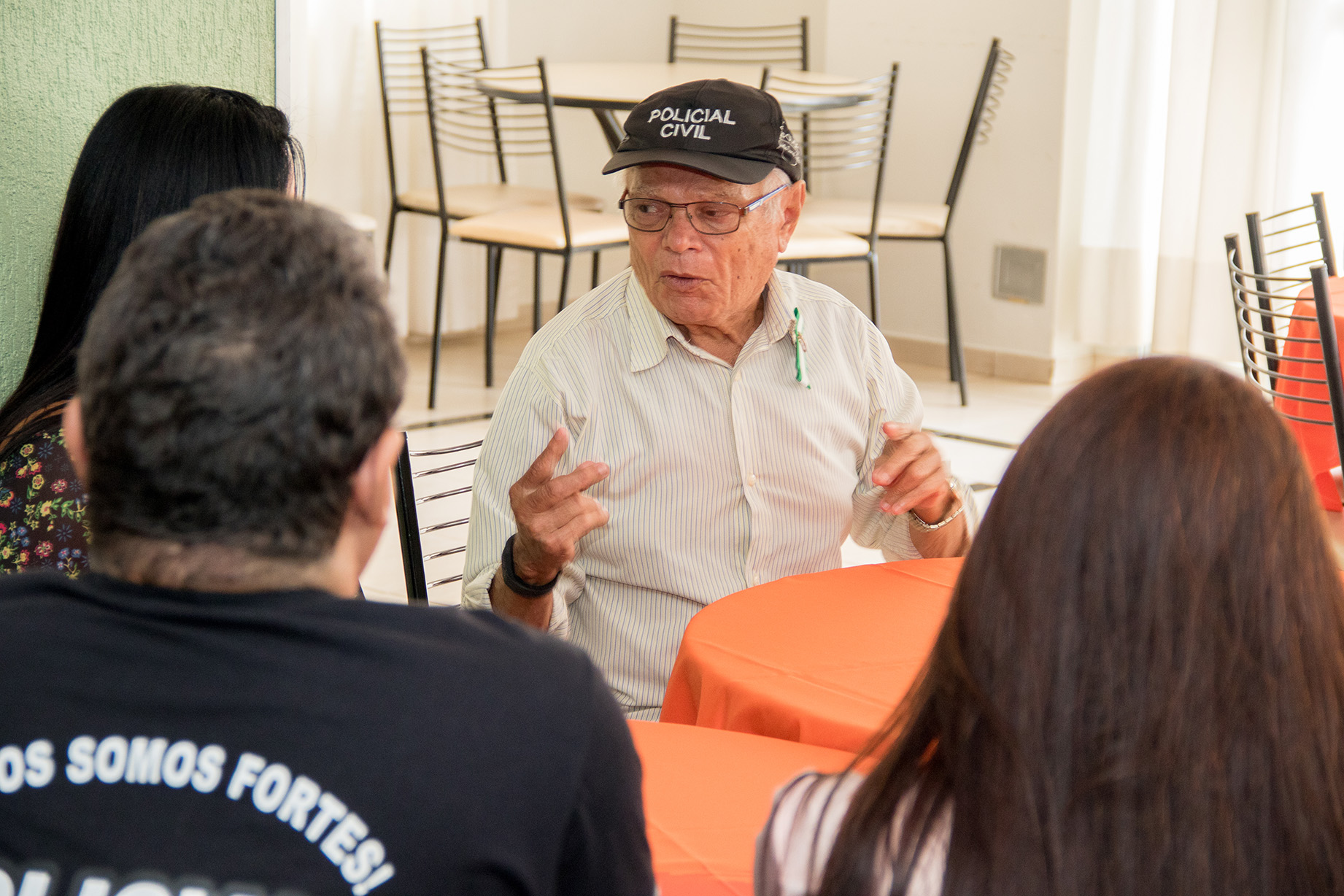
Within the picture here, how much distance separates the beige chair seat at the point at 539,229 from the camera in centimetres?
423

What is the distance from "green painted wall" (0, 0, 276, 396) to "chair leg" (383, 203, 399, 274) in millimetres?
2979

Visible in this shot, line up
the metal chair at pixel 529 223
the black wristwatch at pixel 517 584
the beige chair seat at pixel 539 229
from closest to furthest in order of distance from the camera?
the black wristwatch at pixel 517 584 → the metal chair at pixel 529 223 → the beige chair seat at pixel 539 229

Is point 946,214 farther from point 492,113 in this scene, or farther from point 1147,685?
point 1147,685

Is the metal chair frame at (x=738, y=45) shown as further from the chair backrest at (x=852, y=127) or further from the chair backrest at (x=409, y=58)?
the chair backrest at (x=409, y=58)

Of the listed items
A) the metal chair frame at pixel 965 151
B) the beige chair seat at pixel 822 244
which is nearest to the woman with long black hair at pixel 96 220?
the beige chair seat at pixel 822 244

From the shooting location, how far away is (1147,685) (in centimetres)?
70

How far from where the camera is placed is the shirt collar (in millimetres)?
1705

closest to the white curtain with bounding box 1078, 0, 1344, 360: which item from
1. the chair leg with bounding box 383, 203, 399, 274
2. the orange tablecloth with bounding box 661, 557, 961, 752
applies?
the chair leg with bounding box 383, 203, 399, 274

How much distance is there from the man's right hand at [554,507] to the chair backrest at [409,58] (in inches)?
143

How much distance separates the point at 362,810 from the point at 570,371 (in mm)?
1102

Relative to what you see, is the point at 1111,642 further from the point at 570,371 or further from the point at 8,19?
the point at 8,19

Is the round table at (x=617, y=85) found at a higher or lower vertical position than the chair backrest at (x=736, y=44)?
lower

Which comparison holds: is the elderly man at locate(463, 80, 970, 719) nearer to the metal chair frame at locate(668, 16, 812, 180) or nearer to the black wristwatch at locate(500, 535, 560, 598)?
the black wristwatch at locate(500, 535, 560, 598)

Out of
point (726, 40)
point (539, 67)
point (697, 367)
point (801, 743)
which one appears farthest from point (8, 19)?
point (726, 40)
